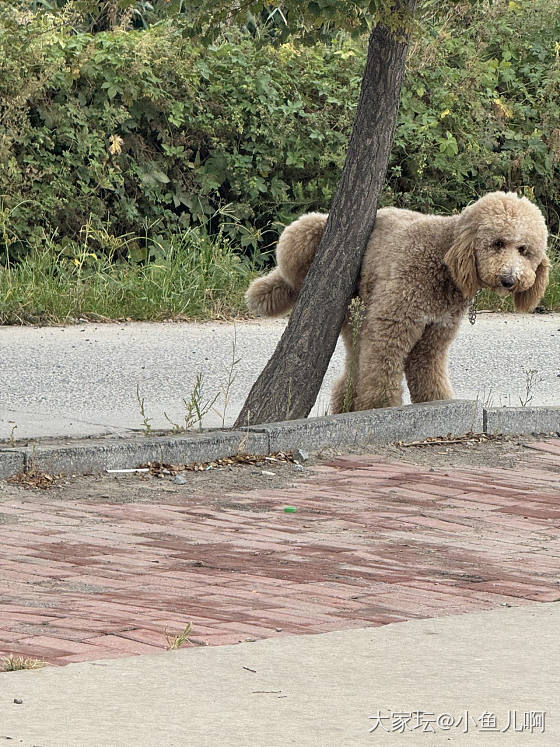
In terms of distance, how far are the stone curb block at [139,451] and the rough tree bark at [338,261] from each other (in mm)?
542

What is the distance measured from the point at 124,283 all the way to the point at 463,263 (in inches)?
223

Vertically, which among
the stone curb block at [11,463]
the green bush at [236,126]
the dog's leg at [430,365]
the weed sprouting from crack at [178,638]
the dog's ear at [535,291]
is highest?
the green bush at [236,126]

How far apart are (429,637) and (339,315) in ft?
11.1

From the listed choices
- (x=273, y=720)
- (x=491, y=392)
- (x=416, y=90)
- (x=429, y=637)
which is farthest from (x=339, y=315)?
(x=416, y=90)

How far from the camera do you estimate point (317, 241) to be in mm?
7402

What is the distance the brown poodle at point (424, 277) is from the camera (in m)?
6.55

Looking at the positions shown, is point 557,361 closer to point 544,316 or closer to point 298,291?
point 544,316

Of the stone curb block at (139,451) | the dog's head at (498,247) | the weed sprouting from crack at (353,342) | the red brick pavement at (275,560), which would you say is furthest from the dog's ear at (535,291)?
the stone curb block at (139,451)

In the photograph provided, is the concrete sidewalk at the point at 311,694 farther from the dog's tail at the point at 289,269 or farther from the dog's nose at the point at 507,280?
the dog's tail at the point at 289,269

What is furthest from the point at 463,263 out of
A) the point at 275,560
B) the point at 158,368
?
the point at 158,368

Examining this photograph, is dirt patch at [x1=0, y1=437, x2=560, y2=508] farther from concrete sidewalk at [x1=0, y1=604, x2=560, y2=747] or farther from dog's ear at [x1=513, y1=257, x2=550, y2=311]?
concrete sidewalk at [x1=0, y1=604, x2=560, y2=747]

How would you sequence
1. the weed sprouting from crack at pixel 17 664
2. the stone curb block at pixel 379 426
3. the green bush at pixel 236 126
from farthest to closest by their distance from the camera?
the green bush at pixel 236 126 → the stone curb block at pixel 379 426 → the weed sprouting from crack at pixel 17 664

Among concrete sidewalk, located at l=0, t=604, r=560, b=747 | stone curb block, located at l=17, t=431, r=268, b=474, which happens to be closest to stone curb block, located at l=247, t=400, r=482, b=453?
stone curb block, located at l=17, t=431, r=268, b=474

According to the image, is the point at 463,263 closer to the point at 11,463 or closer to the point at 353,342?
the point at 353,342
